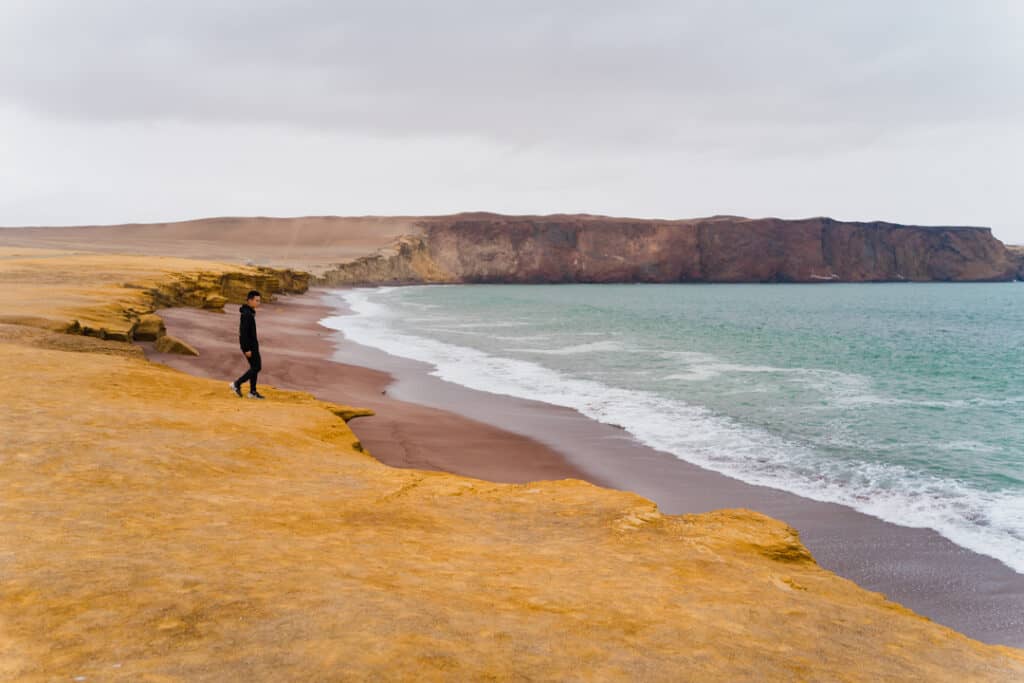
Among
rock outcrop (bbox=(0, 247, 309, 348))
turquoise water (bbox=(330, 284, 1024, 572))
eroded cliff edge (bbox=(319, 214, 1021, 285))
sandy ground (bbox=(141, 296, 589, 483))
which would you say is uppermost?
eroded cliff edge (bbox=(319, 214, 1021, 285))

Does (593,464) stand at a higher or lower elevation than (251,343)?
lower

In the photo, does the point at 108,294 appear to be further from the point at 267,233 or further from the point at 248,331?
the point at 267,233

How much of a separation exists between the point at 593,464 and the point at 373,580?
26.4ft

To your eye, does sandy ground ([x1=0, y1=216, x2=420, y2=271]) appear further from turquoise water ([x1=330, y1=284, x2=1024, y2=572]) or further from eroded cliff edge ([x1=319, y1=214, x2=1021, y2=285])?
turquoise water ([x1=330, y1=284, x2=1024, y2=572])

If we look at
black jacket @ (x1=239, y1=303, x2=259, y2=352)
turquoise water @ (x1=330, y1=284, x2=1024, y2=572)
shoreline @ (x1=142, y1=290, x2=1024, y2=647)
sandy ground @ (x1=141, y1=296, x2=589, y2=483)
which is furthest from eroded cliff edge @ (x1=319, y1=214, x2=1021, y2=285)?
black jacket @ (x1=239, y1=303, x2=259, y2=352)

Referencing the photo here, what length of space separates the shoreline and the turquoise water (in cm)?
58

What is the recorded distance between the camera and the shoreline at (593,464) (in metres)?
7.71

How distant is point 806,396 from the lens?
20328mm

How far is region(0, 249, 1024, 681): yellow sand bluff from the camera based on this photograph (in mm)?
3781

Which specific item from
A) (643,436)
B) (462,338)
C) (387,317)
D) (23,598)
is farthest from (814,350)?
(23,598)

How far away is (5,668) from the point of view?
336cm

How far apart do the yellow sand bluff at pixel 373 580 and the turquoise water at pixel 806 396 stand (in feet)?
16.4

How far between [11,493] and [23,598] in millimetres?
2238

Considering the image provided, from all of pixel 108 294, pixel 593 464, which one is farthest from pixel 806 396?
pixel 108 294
